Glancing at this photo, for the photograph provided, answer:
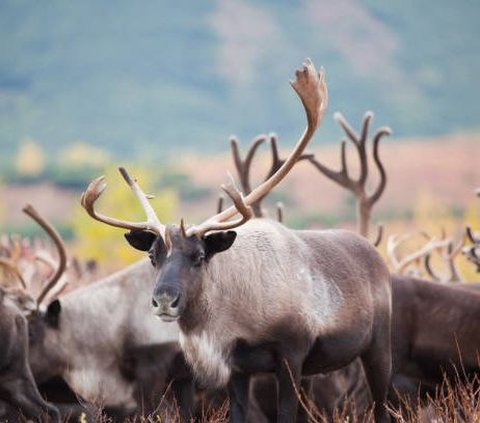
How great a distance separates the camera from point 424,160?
102 meters

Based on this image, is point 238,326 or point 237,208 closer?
point 237,208

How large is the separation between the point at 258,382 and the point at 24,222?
2735 inches

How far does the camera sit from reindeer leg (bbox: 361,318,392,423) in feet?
22.4

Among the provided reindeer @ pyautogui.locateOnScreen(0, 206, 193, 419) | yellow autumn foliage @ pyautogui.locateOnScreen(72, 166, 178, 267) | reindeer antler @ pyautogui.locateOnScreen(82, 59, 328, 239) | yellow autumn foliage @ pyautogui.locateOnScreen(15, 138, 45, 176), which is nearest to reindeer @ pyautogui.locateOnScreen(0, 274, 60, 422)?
reindeer @ pyautogui.locateOnScreen(0, 206, 193, 419)

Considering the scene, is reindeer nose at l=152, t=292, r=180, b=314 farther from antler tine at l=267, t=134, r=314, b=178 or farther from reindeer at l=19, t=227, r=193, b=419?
antler tine at l=267, t=134, r=314, b=178

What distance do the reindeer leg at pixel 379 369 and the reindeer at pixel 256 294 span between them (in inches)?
4.0

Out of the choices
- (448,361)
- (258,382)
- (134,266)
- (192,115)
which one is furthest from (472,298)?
(192,115)

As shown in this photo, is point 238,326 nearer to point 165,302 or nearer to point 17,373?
point 165,302

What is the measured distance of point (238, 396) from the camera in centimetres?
630

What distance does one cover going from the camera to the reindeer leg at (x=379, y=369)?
6.84 m

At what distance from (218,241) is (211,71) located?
156m

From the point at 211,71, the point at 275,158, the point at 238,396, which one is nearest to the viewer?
the point at 238,396

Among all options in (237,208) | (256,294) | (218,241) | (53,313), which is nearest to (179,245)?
(218,241)

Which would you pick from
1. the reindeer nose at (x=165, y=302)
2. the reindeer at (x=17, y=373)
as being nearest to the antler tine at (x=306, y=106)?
the reindeer nose at (x=165, y=302)
